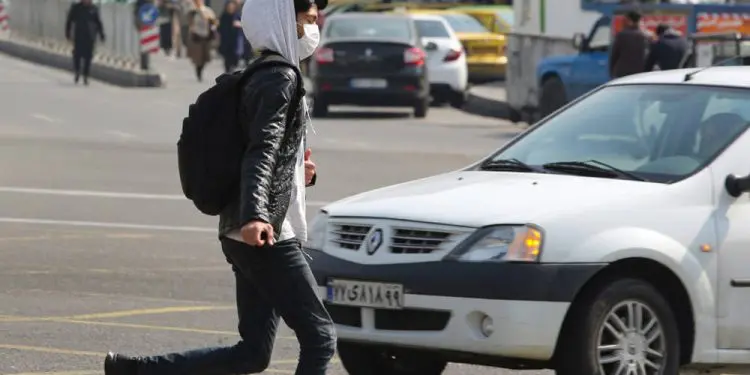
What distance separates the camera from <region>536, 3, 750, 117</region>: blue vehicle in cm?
2627

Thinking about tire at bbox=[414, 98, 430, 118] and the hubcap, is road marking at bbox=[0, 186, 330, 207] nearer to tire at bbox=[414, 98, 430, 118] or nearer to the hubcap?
the hubcap

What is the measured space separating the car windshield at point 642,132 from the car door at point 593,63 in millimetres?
17142

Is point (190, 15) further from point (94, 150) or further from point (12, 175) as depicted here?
point (12, 175)

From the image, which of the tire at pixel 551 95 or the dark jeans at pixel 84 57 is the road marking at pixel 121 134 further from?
the dark jeans at pixel 84 57

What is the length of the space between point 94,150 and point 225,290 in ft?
37.8

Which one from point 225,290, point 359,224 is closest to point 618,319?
point 359,224

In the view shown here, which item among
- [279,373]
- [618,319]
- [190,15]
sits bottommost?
[190,15]

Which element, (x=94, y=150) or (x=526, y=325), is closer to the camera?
(x=526, y=325)

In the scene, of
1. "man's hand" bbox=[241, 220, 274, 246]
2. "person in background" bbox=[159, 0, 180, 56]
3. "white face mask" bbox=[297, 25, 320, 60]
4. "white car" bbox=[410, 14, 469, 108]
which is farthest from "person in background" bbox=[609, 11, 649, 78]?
"person in background" bbox=[159, 0, 180, 56]

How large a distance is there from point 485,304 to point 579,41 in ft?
63.2

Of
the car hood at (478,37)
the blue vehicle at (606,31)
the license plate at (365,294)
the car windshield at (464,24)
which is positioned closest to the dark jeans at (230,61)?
the car windshield at (464,24)

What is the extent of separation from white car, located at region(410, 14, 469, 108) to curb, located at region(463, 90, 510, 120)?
19.8 inches

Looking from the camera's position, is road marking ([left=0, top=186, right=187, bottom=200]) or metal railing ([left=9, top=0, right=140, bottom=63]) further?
metal railing ([left=9, top=0, right=140, bottom=63])

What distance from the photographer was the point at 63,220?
52.0 ft
